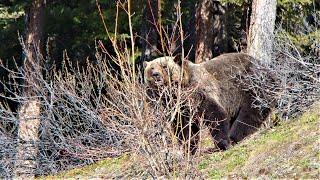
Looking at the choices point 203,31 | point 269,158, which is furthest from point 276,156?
point 203,31

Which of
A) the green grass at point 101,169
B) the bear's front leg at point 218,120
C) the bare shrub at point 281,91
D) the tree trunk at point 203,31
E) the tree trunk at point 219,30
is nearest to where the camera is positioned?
the bear's front leg at point 218,120

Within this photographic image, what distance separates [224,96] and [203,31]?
24.3 feet

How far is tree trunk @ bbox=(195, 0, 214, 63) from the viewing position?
55.3ft

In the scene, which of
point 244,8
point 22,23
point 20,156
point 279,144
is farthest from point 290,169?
point 22,23

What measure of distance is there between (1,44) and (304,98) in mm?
10855

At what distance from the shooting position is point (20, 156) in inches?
537

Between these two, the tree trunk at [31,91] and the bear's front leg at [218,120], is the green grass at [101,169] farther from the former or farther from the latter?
the tree trunk at [31,91]

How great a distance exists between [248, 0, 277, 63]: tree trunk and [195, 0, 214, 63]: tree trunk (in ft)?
10.5

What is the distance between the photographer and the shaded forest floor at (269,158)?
6930 millimetres

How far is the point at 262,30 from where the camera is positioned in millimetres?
13414

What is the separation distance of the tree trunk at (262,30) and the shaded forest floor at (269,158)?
11.1ft

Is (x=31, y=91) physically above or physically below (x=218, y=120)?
below

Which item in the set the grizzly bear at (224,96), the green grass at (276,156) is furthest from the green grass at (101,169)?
the green grass at (276,156)

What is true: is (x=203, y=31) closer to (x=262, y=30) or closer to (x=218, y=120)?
(x=262, y=30)
